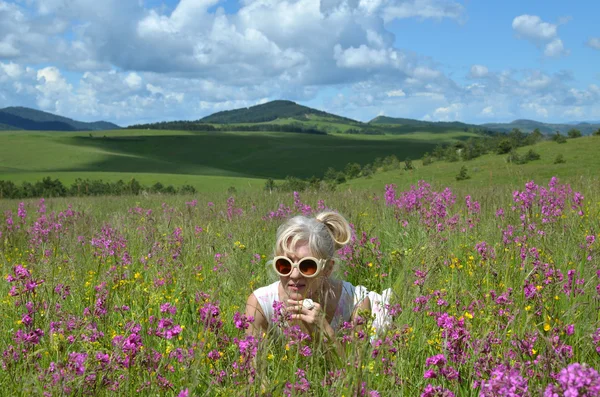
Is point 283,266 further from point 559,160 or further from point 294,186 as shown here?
point 559,160

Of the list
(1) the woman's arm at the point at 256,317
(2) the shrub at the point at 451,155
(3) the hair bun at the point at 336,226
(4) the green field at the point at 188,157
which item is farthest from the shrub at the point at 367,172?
(1) the woman's arm at the point at 256,317

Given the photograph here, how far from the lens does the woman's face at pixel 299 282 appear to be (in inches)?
144

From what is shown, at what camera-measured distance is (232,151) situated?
125 m

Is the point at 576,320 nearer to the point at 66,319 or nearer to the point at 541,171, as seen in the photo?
the point at 66,319

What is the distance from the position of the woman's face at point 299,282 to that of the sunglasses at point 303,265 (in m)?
0.03

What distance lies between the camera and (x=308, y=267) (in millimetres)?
3656

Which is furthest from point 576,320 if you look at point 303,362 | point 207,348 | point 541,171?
point 541,171

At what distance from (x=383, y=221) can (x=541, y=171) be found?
18110 millimetres

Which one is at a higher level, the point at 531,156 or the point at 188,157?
the point at 531,156

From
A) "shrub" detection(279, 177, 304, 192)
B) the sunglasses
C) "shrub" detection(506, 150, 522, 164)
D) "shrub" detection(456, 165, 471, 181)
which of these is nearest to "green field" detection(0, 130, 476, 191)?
"shrub" detection(506, 150, 522, 164)

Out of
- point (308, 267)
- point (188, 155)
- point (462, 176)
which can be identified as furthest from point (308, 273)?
point (188, 155)

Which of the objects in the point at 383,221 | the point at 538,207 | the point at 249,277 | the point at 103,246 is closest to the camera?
the point at 249,277

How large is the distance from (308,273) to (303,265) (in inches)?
2.4

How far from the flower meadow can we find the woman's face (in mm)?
A: 333
